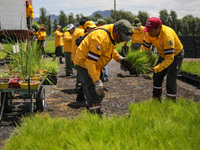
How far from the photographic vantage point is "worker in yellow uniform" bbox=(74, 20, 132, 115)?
3223 millimetres

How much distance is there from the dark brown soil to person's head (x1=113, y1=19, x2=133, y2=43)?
4.55ft

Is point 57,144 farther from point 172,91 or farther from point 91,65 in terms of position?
point 172,91

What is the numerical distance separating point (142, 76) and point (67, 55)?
279cm

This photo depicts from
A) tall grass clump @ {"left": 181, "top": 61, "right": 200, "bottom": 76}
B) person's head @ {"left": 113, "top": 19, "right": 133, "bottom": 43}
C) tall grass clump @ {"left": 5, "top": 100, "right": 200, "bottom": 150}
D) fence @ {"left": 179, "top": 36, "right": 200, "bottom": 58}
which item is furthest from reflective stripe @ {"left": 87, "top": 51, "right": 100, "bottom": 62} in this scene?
fence @ {"left": 179, "top": 36, "right": 200, "bottom": 58}

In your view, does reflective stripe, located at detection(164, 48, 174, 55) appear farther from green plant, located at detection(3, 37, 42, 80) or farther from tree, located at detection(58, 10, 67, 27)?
tree, located at detection(58, 10, 67, 27)

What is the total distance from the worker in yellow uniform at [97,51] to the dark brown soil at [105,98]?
639mm

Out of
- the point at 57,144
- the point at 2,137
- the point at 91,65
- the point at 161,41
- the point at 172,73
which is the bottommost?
the point at 2,137

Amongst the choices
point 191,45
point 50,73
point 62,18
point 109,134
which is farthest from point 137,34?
point 62,18

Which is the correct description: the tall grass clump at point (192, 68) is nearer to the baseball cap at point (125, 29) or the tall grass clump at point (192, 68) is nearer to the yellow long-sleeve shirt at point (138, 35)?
the yellow long-sleeve shirt at point (138, 35)

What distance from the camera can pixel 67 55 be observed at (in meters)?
8.81

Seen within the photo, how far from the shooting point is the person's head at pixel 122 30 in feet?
10.6

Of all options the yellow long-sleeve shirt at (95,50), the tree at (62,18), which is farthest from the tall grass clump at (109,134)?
the tree at (62,18)

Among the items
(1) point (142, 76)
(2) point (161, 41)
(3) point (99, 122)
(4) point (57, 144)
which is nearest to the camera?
(4) point (57, 144)

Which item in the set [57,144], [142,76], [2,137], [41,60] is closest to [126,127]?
[57,144]
